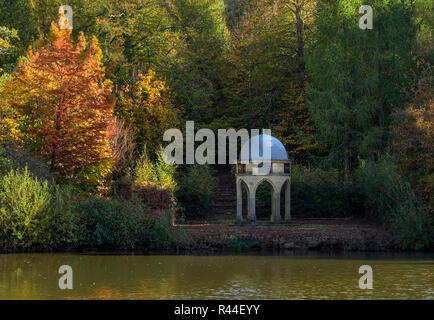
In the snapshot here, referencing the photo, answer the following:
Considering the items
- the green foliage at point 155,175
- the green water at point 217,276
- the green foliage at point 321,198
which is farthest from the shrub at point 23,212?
the green foliage at point 321,198

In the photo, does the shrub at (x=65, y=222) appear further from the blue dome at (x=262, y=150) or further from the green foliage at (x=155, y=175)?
the blue dome at (x=262, y=150)

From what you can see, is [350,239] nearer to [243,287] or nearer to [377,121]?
[243,287]

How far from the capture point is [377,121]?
1444 inches

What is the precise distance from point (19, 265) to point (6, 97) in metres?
10.0

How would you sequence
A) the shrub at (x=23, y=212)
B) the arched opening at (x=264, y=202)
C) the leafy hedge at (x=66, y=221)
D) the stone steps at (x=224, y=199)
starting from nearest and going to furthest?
the shrub at (x=23, y=212) → the leafy hedge at (x=66, y=221) → the arched opening at (x=264, y=202) → the stone steps at (x=224, y=199)

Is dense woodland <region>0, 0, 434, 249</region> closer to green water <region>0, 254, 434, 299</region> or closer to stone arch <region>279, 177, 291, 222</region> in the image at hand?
stone arch <region>279, 177, 291, 222</region>

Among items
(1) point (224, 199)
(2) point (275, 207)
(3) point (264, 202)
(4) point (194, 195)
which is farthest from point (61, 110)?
(1) point (224, 199)

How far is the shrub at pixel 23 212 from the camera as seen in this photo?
22.8m

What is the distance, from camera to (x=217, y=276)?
1794cm

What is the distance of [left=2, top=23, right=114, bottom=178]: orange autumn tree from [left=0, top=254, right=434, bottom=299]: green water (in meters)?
5.89

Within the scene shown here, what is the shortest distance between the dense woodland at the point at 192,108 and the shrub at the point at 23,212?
62 mm

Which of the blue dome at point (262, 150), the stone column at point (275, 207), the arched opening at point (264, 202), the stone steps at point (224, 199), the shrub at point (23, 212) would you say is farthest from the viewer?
the stone steps at point (224, 199)

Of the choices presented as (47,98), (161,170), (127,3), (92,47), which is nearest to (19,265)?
(47,98)

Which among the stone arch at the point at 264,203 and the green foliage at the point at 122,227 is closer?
the green foliage at the point at 122,227
